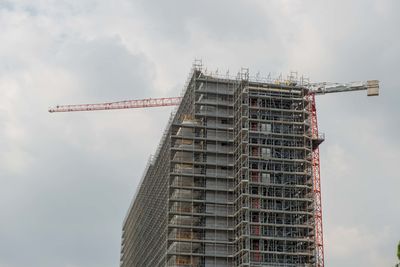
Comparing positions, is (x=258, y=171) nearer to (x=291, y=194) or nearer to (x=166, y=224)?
(x=291, y=194)

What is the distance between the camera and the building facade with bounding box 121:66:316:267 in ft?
433

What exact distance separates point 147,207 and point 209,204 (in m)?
43.4

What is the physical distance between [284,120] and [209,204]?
2283cm

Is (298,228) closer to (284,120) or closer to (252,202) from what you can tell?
(252,202)

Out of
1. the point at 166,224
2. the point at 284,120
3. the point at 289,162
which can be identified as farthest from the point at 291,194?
the point at 166,224

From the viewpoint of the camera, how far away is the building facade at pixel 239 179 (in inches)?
5202

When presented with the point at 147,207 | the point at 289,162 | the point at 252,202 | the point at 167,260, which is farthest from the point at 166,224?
the point at 147,207

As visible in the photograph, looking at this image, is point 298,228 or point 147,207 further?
point 147,207

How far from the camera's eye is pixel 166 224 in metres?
138

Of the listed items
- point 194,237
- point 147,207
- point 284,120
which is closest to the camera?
point 194,237

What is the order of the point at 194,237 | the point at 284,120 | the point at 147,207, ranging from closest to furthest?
the point at 194,237 < the point at 284,120 < the point at 147,207

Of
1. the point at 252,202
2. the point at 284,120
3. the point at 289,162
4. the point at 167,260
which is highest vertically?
the point at 284,120

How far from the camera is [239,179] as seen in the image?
136 m

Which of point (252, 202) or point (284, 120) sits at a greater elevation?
point (284, 120)
